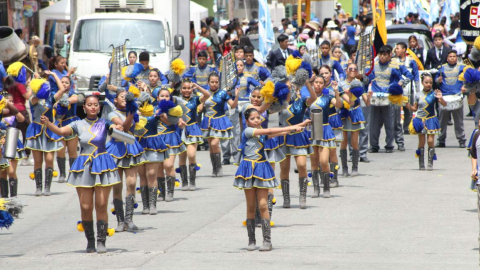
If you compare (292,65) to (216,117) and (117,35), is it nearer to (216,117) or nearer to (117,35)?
(216,117)

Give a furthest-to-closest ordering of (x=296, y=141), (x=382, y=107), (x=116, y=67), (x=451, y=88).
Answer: (x=451, y=88), (x=382, y=107), (x=116, y=67), (x=296, y=141)

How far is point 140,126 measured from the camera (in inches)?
461

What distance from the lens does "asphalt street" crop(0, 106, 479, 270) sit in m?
9.39

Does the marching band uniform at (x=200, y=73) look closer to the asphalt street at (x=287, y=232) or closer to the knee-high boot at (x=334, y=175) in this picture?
the asphalt street at (x=287, y=232)

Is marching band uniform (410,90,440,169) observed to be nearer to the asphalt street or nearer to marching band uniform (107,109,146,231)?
the asphalt street

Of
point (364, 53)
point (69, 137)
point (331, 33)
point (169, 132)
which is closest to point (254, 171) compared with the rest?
point (169, 132)

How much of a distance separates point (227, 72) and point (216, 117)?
1.01 meters

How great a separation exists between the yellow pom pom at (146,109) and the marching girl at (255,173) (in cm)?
191

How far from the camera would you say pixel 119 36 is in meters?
21.6

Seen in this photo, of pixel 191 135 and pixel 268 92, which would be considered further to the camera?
pixel 191 135

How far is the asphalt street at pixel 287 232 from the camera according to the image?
30.8 feet

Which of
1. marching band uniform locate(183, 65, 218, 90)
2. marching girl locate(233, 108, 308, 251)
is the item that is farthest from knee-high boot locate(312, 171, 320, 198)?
marching band uniform locate(183, 65, 218, 90)

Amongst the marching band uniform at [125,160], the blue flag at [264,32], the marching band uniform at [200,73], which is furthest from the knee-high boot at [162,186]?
the blue flag at [264,32]

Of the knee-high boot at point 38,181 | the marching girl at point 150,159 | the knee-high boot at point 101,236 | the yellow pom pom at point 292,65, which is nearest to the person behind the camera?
the knee-high boot at point 101,236
